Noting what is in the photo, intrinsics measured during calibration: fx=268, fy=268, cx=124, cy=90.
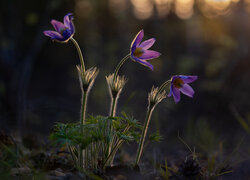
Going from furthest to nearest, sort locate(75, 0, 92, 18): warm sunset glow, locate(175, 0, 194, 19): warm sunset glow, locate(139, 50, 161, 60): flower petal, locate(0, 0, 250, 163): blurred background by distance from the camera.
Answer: locate(175, 0, 194, 19): warm sunset glow < locate(75, 0, 92, 18): warm sunset glow < locate(0, 0, 250, 163): blurred background < locate(139, 50, 161, 60): flower petal

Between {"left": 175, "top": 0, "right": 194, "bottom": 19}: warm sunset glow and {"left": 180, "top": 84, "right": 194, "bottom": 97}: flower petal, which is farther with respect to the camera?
{"left": 175, "top": 0, "right": 194, "bottom": 19}: warm sunset glow

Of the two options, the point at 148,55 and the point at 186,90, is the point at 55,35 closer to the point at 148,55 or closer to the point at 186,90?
the point at 148,55

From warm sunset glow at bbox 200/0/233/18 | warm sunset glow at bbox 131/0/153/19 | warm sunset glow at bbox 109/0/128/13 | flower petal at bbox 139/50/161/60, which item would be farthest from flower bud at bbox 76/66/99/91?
warm sunset glow at bbox 131/0/153/19

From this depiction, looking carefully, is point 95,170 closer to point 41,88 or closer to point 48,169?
point 48,169

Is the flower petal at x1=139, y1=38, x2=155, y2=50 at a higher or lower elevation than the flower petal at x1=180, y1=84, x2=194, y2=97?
higher

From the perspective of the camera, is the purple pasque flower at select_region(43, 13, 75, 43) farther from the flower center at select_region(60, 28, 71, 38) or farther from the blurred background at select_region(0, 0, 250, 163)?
the blurred background at select_region(0, 0, 250, 163)

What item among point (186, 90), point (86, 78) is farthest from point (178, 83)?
point (86, 78)

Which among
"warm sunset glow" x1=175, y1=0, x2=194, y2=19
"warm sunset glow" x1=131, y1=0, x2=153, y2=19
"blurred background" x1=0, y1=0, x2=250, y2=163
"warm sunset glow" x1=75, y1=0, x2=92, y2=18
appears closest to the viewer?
"blurred background" x1=0, y1=0, x2=250, y2=163
